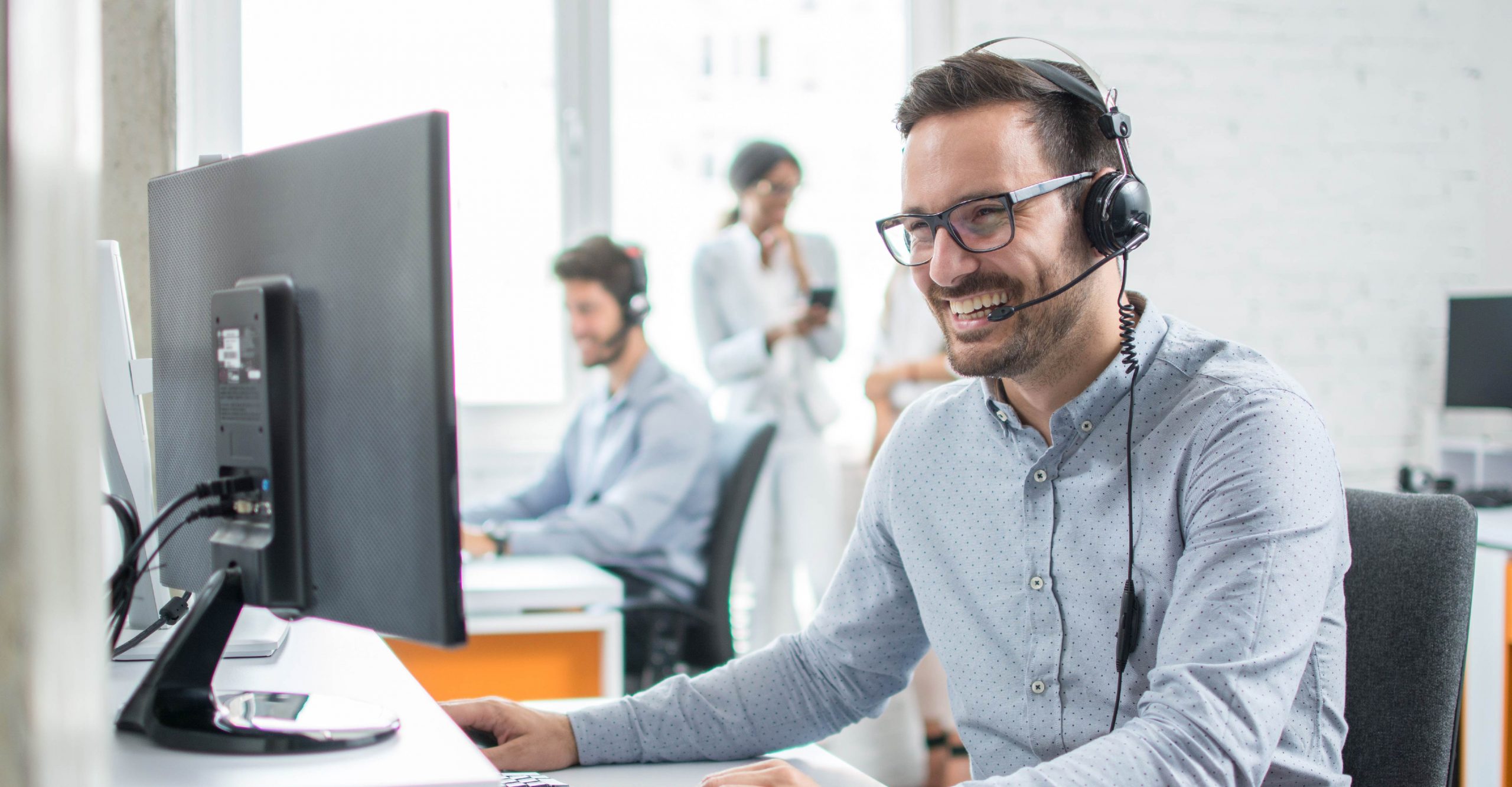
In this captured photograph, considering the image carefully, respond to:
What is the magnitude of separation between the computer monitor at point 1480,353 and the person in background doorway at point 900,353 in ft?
5.08

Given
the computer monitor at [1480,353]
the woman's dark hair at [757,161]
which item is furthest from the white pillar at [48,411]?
the computer monitor at [1480,353]

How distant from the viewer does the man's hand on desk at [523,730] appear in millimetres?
1064

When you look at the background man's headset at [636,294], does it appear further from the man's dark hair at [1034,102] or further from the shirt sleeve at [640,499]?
the man's dark hair at [1034,102]

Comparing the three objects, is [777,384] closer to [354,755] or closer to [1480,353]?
[1480,353]

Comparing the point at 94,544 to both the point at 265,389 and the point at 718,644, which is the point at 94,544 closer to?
the point at 265,389

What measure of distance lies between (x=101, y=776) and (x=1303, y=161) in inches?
173

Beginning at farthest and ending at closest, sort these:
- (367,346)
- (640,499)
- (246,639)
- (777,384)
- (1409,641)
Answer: (777,384) < (640,499) < (246,639) < (1409,641) < (367,346)

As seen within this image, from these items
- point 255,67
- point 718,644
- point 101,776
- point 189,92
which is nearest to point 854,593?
point 101,776

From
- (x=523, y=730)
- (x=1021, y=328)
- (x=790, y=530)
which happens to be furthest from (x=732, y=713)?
(x=790, y=530)

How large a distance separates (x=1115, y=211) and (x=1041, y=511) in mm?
297

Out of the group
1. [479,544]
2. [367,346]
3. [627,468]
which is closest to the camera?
[367,346]

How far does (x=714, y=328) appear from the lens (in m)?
3.35

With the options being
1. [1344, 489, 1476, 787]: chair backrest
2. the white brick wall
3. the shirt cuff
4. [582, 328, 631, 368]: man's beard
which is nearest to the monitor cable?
the shirt cuff

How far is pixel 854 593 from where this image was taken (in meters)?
1.26
